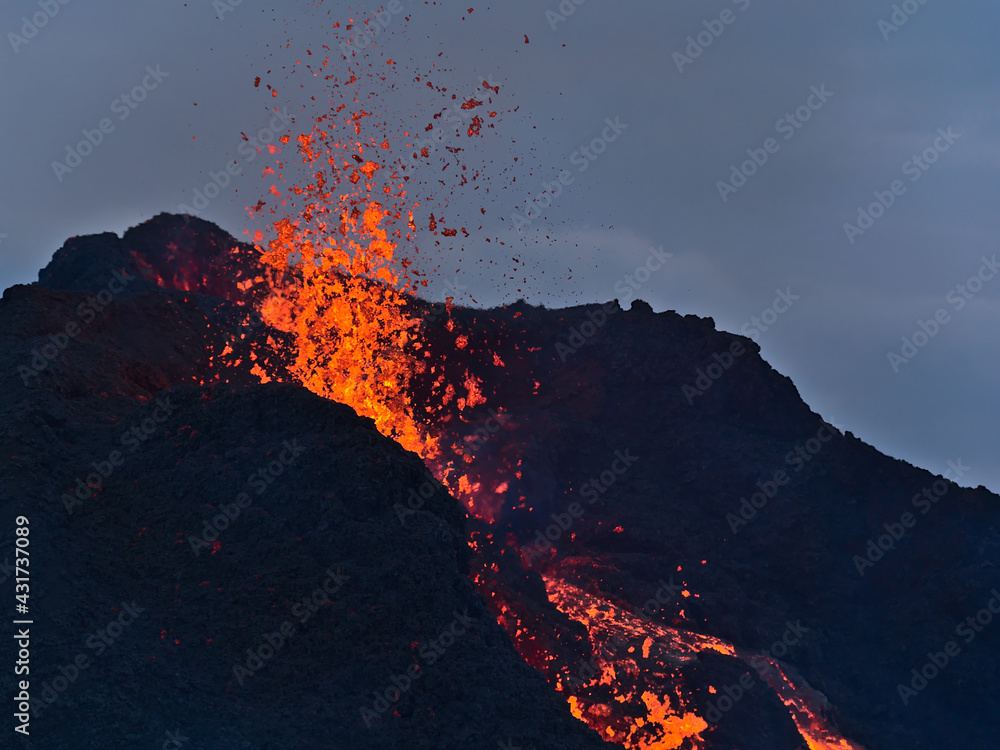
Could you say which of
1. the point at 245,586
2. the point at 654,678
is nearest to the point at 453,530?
the point at 245,586

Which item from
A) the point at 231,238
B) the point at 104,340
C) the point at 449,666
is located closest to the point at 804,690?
the point at 449,666

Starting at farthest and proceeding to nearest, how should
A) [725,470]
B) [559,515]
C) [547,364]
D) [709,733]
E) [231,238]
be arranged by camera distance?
[231,238]
[547,364]
[725,470]
[559,515]
[709,733]

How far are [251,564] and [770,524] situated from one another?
15.0 meters

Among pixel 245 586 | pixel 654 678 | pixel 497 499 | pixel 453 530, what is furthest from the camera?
pixel 497 499

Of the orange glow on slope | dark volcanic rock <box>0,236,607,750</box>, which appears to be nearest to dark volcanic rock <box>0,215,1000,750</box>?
dark volcanic rock <box>0,236,607,750</box>

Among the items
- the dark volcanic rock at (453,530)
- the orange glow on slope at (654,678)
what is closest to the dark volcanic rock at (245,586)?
the dark volcanic rock at (453,530)

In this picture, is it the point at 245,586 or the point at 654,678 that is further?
the point at 654,678

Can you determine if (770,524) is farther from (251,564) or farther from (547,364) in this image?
(251,564)

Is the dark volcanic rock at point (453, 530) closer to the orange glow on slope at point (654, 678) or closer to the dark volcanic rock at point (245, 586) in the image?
the dark volcanic rock at point (245, 586)

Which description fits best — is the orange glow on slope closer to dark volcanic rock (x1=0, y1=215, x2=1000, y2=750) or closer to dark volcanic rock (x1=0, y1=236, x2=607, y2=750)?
dark volcanic rock (x1=0, y1=215, x2=1000, y2=750)

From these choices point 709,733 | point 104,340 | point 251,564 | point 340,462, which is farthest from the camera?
point 104,340

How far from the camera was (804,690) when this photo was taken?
59.7 ft

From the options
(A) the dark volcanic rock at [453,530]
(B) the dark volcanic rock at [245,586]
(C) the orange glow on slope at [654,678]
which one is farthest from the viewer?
(C) the orange glow on slope at [654,678]

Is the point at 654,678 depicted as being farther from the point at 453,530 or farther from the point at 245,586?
the point at 245,586
